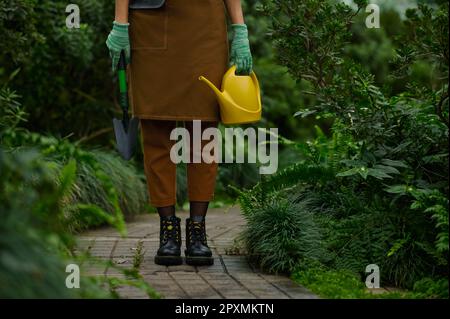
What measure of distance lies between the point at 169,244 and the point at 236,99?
75 centimetres

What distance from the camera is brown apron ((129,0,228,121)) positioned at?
3836 mm

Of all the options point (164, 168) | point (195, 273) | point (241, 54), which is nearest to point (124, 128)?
point (164, 168)

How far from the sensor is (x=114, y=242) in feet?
15.0

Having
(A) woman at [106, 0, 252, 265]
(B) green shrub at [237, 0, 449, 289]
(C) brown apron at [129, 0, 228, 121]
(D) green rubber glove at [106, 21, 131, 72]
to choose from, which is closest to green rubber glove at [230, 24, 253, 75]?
(A) woman at [106, 0, 252, 265]

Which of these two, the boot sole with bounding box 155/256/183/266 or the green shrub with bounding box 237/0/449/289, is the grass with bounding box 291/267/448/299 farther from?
Result: the boot sole with bounding box 155/256/183/266

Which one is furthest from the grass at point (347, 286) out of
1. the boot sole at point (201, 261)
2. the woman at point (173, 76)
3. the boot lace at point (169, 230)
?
the boot lace at point (169, 230)

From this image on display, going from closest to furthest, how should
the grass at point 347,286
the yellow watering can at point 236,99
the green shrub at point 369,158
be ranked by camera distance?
the grass at point 347,286 → the green shrub at point 369,158 → the yellow watering can at point 236,99

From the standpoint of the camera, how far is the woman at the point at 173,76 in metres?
3.83

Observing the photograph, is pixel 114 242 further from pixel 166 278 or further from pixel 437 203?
pixel 437 203

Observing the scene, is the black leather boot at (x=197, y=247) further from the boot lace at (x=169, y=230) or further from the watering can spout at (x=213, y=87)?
the watering can spout at (x=213, y=87)

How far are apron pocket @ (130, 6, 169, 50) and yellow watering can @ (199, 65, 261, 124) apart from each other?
268 mm

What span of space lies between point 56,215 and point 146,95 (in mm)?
1320

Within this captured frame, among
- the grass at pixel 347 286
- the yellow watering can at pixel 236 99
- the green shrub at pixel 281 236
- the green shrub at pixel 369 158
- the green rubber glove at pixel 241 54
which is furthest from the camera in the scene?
the green rubber glove at pixel 241 54
